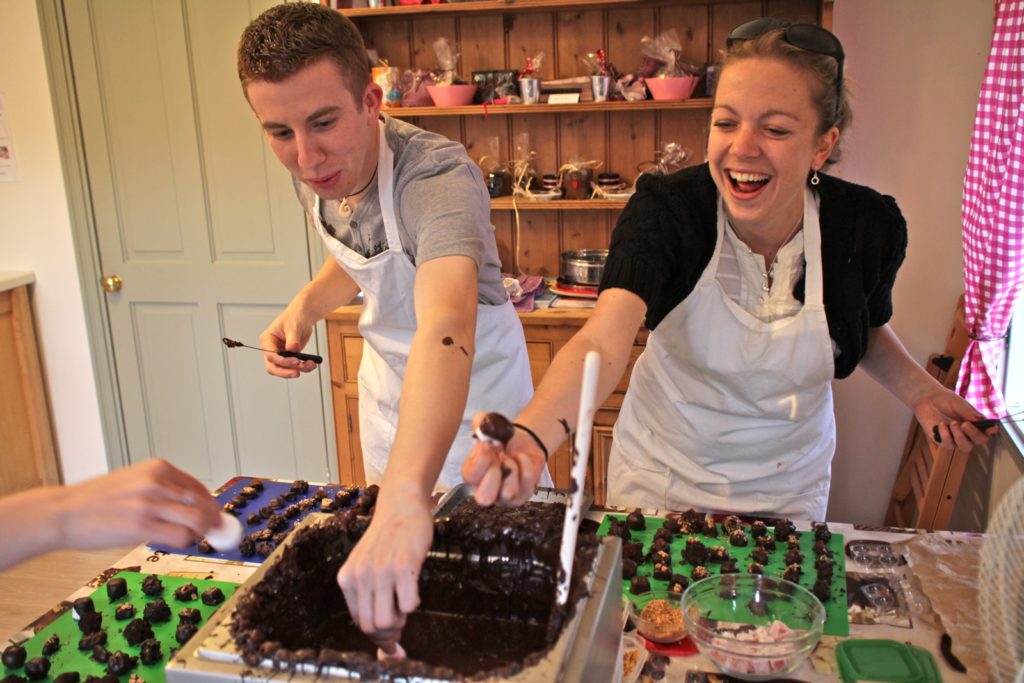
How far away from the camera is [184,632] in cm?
125

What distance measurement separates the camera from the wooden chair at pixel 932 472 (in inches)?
92.9

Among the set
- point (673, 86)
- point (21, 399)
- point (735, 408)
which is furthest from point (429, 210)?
point (21, 399)

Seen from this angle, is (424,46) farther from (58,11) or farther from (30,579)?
(30,579)

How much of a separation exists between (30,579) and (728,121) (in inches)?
116

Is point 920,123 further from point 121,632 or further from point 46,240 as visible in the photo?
point 46,240

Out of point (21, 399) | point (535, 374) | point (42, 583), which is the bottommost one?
point (42, 583)

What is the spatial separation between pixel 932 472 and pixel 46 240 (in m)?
3.37

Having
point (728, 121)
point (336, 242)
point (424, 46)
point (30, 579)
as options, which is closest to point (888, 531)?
point (728, 121)

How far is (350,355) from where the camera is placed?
123 inches

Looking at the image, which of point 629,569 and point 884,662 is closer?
point 884,662

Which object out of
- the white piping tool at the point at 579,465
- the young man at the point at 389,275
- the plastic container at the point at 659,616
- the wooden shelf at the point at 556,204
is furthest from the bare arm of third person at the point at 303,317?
the wooden shelf at the point at 556,204

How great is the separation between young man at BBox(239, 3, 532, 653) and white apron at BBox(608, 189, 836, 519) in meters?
0.39

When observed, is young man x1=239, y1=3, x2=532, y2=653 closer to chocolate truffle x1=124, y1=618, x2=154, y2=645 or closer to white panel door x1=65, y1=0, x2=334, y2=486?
chocolate truffle x1=124, y1=618, x2=154, y2=645

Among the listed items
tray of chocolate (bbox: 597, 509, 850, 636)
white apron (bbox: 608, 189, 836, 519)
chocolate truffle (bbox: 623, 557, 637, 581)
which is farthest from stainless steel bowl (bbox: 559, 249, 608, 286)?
chocolate truffle (bbox: 623, 557, 637, 581)
